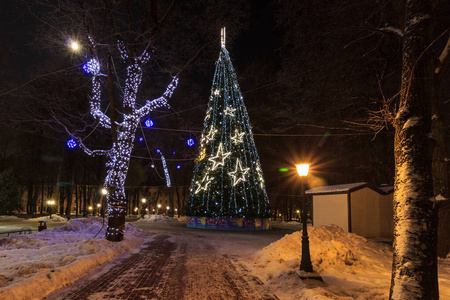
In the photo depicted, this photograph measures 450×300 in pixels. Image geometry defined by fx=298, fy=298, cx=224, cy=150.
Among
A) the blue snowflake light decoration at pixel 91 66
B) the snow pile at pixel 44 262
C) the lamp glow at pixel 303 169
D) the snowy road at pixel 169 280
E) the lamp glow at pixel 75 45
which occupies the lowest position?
the snowy road at pixel 169 280

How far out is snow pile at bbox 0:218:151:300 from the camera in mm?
6074

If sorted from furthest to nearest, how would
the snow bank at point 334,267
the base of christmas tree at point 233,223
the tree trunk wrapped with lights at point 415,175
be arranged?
the base of christmas tree at point 233,223
the snow bank at point 334,267
the tree trunk wrapped with lights at point 415,175

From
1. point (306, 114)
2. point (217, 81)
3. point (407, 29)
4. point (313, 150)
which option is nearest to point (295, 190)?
point (313, 150)

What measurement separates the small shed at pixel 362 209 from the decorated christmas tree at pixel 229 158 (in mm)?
8760

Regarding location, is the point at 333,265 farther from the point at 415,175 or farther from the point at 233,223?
the point at 233,223

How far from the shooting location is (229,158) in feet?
78.1

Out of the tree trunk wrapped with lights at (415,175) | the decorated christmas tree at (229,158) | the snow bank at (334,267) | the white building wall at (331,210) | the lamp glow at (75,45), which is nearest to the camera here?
the tree trunk wrapped with lights at (415,175)

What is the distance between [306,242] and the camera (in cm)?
810

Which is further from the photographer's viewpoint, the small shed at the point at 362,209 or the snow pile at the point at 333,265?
the small shed at the point at 362,209

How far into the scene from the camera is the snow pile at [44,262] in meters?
6.07

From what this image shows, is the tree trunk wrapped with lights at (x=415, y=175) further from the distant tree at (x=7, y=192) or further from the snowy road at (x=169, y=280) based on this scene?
the distant tree at (x=7, y=192)

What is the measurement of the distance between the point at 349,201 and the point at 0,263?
13.8 meters

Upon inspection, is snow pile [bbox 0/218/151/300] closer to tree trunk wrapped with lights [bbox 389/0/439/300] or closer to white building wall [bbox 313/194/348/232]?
tree trunk wrapped with lights [bbox 389/0/439/300]

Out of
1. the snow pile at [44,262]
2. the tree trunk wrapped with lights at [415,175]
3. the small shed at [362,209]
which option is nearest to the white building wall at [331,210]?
the small shed at [362,209]
